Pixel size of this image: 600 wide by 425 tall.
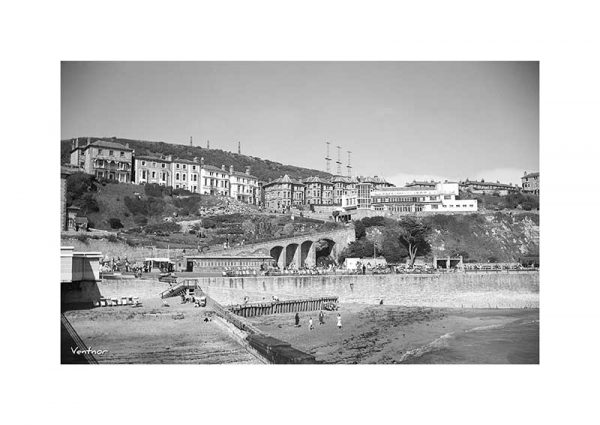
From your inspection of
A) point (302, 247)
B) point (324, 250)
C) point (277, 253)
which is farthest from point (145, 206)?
point (324, 250)

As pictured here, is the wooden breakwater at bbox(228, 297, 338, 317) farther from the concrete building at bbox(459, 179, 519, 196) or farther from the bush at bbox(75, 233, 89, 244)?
the concrete building at bbox(459, 179, 519, 196)

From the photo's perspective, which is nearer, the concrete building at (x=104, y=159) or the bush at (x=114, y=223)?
the bush at (x=114, y=223)

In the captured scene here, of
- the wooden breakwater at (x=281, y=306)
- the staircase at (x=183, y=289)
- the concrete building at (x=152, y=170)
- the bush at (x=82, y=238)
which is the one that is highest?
the concrete building at (x=152, y=170)

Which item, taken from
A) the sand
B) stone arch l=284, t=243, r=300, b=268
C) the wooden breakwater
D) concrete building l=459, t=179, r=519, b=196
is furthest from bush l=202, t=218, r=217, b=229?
concrete building l=459, t=179, r=519, b=196

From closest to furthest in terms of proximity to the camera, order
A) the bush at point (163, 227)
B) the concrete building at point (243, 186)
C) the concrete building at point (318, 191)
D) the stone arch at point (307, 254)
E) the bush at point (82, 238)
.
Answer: the bush at point (82, 238)
the bush at point (163, 227)
the stone arch at point (307, 254)
the concrete building at point (243, 186)
the concrete building at point (318, 191)

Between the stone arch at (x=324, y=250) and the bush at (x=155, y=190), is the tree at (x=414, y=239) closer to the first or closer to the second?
the stone arch at (x=324, y=250)

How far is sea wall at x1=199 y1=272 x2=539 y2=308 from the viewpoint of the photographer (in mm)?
20938

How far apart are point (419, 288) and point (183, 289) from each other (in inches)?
386

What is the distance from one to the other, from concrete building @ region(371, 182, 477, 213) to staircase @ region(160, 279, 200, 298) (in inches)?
870

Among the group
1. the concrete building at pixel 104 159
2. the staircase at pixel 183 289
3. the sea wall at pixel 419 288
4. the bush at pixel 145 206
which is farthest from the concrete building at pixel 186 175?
the staircase at pixel 183 289

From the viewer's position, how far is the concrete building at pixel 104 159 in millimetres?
33656

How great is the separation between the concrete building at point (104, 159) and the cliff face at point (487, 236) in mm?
19501

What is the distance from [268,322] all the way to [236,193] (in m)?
23.7

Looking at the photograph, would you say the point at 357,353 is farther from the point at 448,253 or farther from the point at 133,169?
the point at 133,169
